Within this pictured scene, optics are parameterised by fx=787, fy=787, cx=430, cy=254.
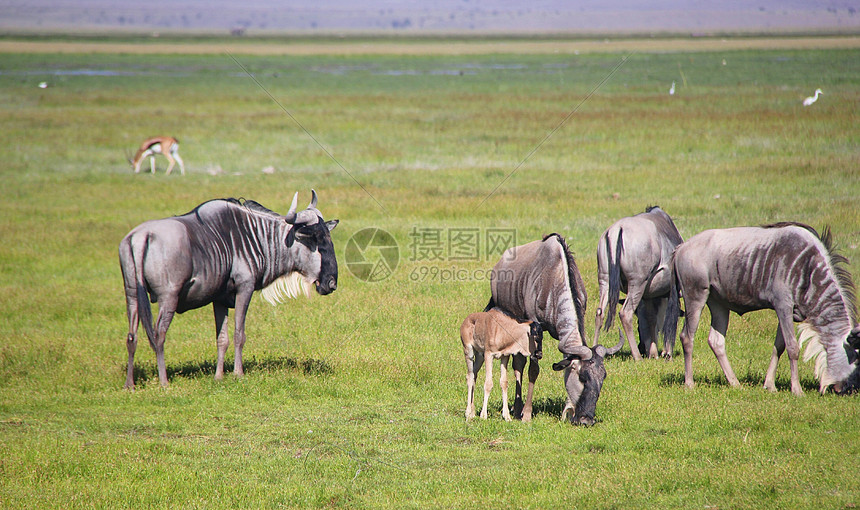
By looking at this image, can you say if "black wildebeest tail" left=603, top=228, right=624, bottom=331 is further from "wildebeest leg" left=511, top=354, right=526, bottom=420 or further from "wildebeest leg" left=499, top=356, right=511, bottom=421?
"wildebeest leg" left=499, top=356, right=511, bottom=421

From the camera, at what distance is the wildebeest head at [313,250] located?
1311cm

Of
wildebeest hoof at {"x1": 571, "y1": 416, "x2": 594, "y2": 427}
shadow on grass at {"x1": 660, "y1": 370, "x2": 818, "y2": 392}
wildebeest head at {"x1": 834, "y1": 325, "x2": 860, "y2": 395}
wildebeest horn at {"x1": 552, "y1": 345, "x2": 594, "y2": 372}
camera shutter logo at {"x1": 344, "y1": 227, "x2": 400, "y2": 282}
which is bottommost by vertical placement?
wildebeest hoof at {"x1": 571, "y1": 416, "x2": 594, "y2": 427}

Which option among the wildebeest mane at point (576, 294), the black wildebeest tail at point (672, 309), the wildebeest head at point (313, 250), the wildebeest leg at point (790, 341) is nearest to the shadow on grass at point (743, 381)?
the wildebeest leg at point (790, 341)

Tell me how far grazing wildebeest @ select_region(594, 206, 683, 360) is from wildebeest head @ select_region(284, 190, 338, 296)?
4.70 metres

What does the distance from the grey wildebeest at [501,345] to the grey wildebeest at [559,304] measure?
40cm

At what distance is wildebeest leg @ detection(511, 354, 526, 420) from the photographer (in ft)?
34.0

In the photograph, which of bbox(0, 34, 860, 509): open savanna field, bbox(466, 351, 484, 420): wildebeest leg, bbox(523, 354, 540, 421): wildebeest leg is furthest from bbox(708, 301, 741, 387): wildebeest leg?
bbox(466, 351, 484, 420): wildebeest leg

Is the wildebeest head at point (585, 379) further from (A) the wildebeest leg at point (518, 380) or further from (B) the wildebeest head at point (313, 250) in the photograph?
(B) the wildebeest head at point (313, 250)

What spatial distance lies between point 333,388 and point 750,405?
617 centimetres

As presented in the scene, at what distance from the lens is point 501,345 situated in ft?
33.3

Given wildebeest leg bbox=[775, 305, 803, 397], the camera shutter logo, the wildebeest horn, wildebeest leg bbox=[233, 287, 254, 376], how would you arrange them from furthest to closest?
the camera shutter logo
wildebeest leg bbox=[233, 287, 254, 376]
wildebeest leg bbox=[775, 305, 803, 397]
the wildebeest horn

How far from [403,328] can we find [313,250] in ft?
10.2

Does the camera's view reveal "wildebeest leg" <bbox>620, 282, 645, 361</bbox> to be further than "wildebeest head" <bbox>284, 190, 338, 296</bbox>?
Yes

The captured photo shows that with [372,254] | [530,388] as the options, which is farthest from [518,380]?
[372,254]
